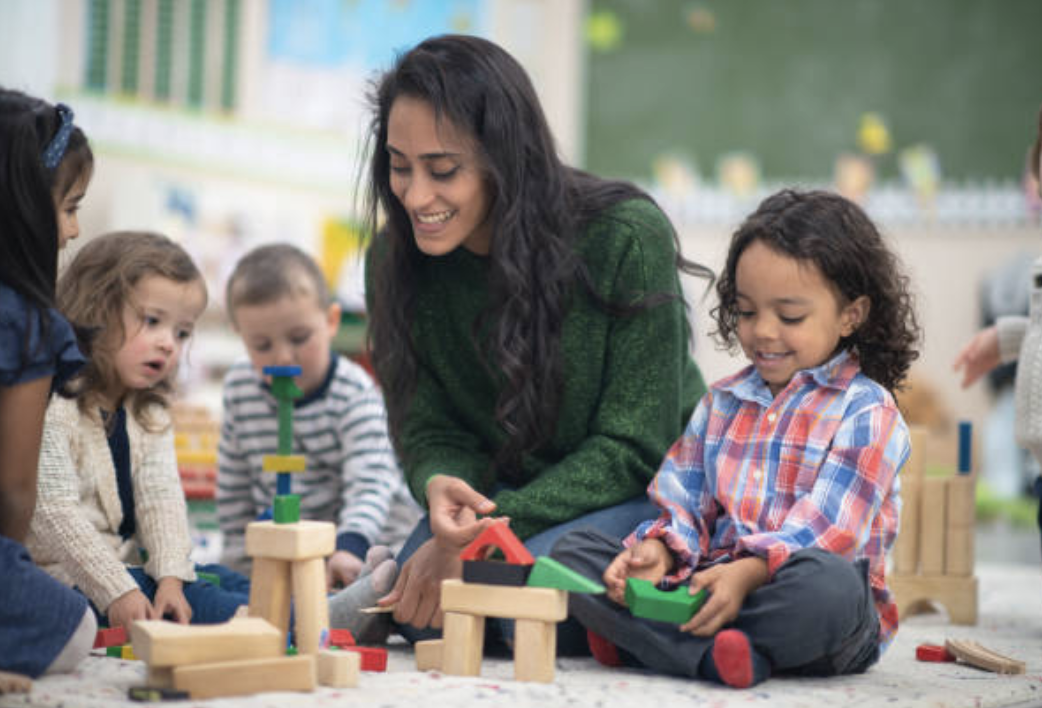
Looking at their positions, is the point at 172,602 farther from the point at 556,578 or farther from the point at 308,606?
the point at 556,578

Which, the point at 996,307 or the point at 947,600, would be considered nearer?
the point at 947,600

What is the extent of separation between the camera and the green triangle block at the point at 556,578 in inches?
44.4

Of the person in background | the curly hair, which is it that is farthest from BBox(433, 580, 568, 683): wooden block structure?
the curly hair

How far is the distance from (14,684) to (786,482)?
0.77m

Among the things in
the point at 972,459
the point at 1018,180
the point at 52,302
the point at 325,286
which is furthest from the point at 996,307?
the point at 52,302

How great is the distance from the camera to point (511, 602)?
1141mm

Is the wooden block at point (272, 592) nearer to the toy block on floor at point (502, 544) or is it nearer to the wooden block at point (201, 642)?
the wooden block at point (201, 642)

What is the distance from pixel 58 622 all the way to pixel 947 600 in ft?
4.15

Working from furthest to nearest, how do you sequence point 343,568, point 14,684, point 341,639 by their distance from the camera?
point 343,568, point 341,639, point 14,684

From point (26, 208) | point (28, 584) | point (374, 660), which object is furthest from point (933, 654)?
point (26, 208)

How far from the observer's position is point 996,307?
14.3 feet

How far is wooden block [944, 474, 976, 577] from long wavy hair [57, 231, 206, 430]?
1.16 meters

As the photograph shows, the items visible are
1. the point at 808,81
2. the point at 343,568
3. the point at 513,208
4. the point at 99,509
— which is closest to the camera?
the point at 513,208

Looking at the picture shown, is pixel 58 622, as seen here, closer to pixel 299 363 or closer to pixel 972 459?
pixel 299 363
